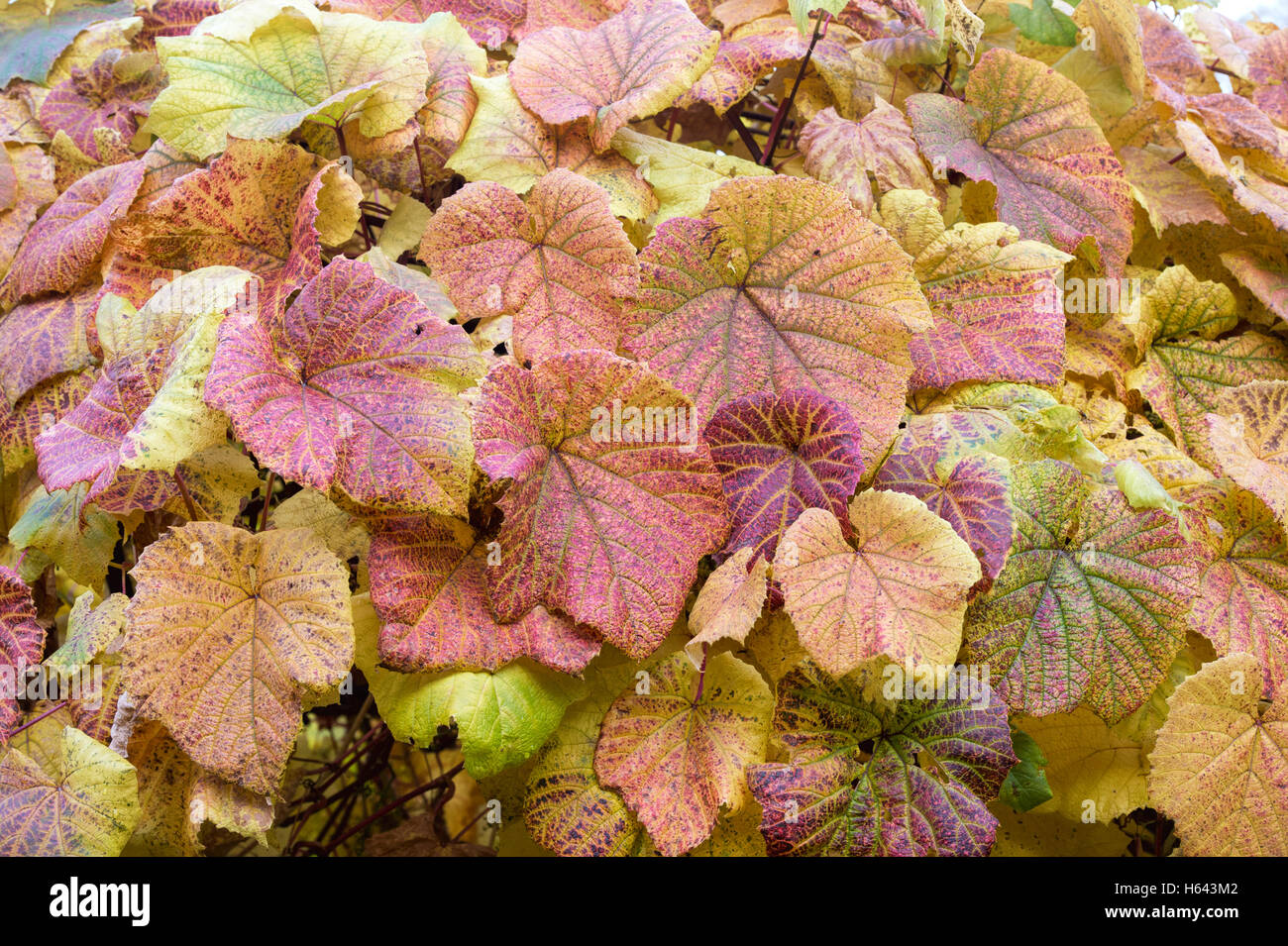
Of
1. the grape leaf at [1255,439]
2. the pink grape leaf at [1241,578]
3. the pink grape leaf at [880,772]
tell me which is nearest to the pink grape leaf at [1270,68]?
the grape leaf at [1255,439]

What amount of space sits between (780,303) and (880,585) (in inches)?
15.5

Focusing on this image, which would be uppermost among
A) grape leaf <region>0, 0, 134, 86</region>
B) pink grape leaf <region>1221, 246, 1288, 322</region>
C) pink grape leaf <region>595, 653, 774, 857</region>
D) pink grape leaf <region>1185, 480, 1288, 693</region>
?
pink grape leaf <region>1221, 246, 1288, 322</region>

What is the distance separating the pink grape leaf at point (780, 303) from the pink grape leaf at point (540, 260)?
5cm

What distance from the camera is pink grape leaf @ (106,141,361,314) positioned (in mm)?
1244

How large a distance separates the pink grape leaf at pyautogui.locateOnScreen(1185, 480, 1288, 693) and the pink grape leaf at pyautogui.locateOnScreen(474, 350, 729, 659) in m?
0.64

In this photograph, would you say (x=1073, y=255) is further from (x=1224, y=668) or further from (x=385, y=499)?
(x=385, y=499)

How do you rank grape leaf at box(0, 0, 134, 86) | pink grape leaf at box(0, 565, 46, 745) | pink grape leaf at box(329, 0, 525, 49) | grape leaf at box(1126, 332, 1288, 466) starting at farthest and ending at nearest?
grape leaf at box(0, 0, 134, 86) → pink grape leaf at box(329, 0, 525, 49) → grape leaf at box(1126, 332, 1288, 466) → pink grape leaf at box(0, 565, 46, 745)

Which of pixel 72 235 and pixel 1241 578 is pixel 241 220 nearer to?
pixel 72 235

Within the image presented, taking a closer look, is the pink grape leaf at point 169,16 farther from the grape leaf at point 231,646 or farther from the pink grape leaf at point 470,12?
the grape leaf at point 231,646

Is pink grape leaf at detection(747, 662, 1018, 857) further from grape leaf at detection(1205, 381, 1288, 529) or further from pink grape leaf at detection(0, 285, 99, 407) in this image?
pink grape leaf at detection(0, 285, 99, 407)

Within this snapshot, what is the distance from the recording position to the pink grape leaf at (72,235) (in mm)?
1343

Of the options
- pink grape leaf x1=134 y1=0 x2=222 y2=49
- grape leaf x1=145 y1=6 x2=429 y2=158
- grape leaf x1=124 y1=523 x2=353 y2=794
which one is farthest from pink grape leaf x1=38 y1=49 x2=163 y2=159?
grape leaf x1=124 y1=523 x2=353 y2=794

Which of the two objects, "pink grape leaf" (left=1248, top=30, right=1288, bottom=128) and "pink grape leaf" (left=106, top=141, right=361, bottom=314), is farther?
"pink grape leaf" (left=1248, top=30, right=1288, bottom=128)
